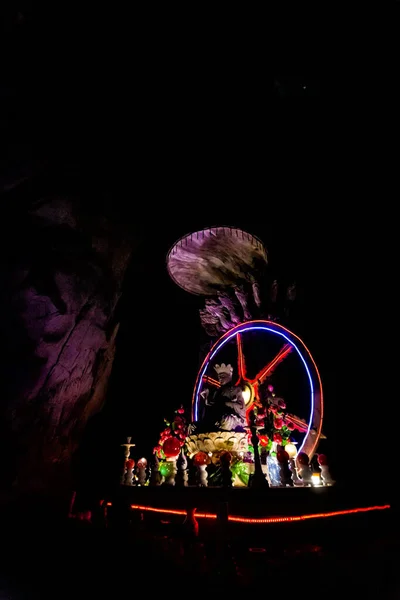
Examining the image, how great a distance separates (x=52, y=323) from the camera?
748cm

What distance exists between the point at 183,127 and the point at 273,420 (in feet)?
22.6

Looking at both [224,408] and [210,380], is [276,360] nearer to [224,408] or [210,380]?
[224,408]

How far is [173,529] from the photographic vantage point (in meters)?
4.80

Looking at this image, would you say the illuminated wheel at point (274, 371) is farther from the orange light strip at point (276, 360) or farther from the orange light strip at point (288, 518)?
the orange light strip at point (288, 518)

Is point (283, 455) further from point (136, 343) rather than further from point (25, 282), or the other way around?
point (136, 343)

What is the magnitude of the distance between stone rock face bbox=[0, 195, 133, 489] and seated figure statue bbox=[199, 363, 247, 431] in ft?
13.0

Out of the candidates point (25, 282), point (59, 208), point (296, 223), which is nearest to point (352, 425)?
point (296, 223)

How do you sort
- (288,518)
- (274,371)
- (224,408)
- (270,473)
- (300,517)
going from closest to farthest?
(288,518) → (300,517) → (270,473) → (224,408) → (274,371)

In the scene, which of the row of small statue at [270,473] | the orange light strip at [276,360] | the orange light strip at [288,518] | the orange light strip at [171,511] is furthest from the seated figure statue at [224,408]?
the orange light strip at [288,518]

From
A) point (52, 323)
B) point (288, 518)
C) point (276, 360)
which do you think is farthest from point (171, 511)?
point (52, 323)

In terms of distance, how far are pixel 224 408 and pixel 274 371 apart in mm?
1680

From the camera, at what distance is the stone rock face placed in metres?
6.62

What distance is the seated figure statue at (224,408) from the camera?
6.54 metres

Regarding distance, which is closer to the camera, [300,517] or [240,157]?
[300,517]
